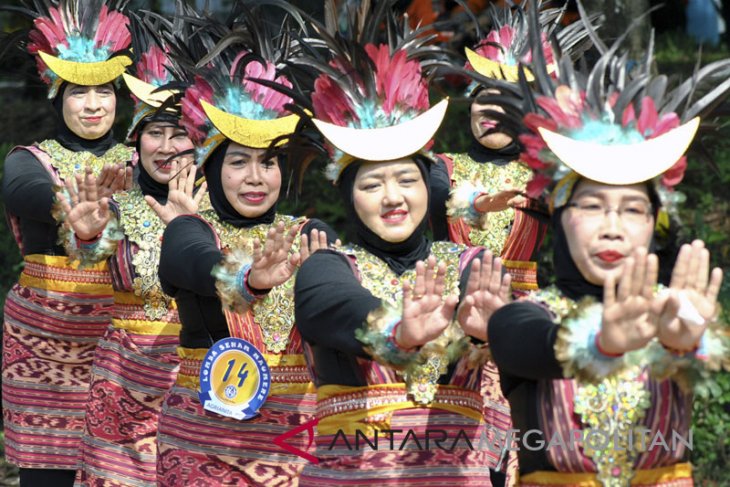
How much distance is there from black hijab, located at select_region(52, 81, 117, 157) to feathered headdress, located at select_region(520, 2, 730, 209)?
3992 mm

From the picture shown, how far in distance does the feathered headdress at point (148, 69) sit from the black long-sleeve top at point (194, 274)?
118cm

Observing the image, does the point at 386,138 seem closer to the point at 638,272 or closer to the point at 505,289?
the point at 505,289

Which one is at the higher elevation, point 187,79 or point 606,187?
point 187,79

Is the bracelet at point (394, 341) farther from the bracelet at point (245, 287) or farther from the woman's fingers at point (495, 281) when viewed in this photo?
the bracelet at point (245, 287)

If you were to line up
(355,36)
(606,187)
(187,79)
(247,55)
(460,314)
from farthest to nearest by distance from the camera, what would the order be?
1. (187,79)
2. (247,55)
3. (355,36)
4. (460,314)
5. (606,187)

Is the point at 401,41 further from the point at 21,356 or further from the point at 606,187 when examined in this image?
the point at 21,356

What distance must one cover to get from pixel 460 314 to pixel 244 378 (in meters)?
1.24

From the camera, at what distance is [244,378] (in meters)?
5.27

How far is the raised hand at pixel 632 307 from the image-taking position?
3506mm

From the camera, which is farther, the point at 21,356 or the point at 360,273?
the point at 21,356

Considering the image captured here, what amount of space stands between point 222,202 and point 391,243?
122cm

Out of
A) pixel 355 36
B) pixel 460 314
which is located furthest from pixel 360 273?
pixel 355 36

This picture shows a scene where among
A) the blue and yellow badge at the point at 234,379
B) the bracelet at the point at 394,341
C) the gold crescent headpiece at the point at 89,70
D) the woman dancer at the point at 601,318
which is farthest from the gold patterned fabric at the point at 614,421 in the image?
the gold crescent headpiece at the point at 89,70

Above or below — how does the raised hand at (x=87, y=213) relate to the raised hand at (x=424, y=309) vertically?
above
